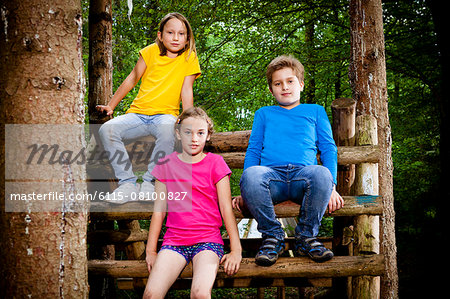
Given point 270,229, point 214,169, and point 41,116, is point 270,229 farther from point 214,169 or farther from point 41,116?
point 41,116

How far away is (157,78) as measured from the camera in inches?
149

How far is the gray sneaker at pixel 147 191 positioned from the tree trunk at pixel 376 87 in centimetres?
281

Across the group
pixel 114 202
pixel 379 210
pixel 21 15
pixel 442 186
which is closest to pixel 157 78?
pixel 114 202

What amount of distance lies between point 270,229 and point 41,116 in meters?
1.79

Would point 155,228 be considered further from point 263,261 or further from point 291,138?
point 291,138

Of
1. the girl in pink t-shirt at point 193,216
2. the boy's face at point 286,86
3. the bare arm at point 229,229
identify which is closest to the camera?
the girl in pink t-shirt at point 193,216

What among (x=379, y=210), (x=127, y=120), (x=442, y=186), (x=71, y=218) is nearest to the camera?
(x=71, y=218)

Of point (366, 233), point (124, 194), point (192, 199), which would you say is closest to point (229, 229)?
point (192, 199)

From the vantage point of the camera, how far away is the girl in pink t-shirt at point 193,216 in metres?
2.37

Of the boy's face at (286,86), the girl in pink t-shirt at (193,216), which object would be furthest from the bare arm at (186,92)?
the boy's face at (286,86)

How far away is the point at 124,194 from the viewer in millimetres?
3145

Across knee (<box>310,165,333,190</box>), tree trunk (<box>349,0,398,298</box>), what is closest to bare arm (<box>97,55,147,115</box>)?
knee (<box>310,165,333,190</box>)

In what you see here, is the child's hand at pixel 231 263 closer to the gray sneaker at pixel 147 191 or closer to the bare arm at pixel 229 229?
the bare arm at pixel 229 229

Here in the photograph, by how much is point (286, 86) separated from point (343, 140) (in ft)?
3.05
